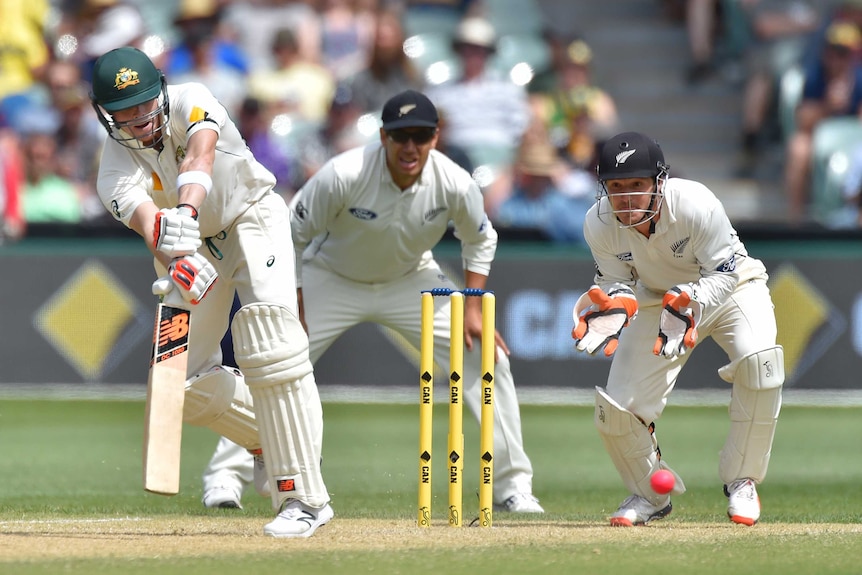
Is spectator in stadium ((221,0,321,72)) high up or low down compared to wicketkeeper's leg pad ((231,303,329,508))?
up

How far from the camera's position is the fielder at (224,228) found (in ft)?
17.0

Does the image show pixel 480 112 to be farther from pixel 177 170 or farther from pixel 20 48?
pixel 177 170

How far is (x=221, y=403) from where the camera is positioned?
19.9 ft

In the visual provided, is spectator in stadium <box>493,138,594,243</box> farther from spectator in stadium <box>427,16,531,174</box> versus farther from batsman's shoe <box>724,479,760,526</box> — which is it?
batsman's shoe <box>724,479,760,526</box>

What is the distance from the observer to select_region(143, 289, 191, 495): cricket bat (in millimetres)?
5059

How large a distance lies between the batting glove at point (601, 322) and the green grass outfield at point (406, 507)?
75 centimetres

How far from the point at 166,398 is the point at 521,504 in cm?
219

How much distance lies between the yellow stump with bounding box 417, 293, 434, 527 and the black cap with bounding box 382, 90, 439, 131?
1.22m

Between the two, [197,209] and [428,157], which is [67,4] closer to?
[428,157]

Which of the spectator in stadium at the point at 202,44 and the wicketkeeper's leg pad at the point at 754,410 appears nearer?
the wicketkeeper's leg pad at the point at 754,410

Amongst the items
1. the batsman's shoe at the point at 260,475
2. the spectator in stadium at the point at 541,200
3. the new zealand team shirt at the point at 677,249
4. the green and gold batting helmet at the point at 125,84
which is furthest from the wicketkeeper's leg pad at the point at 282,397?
the spectator in stadium at the point at 541,200

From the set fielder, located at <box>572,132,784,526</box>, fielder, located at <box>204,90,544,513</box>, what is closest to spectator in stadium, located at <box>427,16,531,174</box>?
fielder, located at <box>204,90,544,513</box>

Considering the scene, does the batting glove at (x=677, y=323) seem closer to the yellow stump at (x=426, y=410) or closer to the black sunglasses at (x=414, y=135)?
the yellow stump at (x=426, y=410)

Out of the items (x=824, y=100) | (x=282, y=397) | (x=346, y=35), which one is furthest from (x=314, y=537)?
(x=346, y=35)
